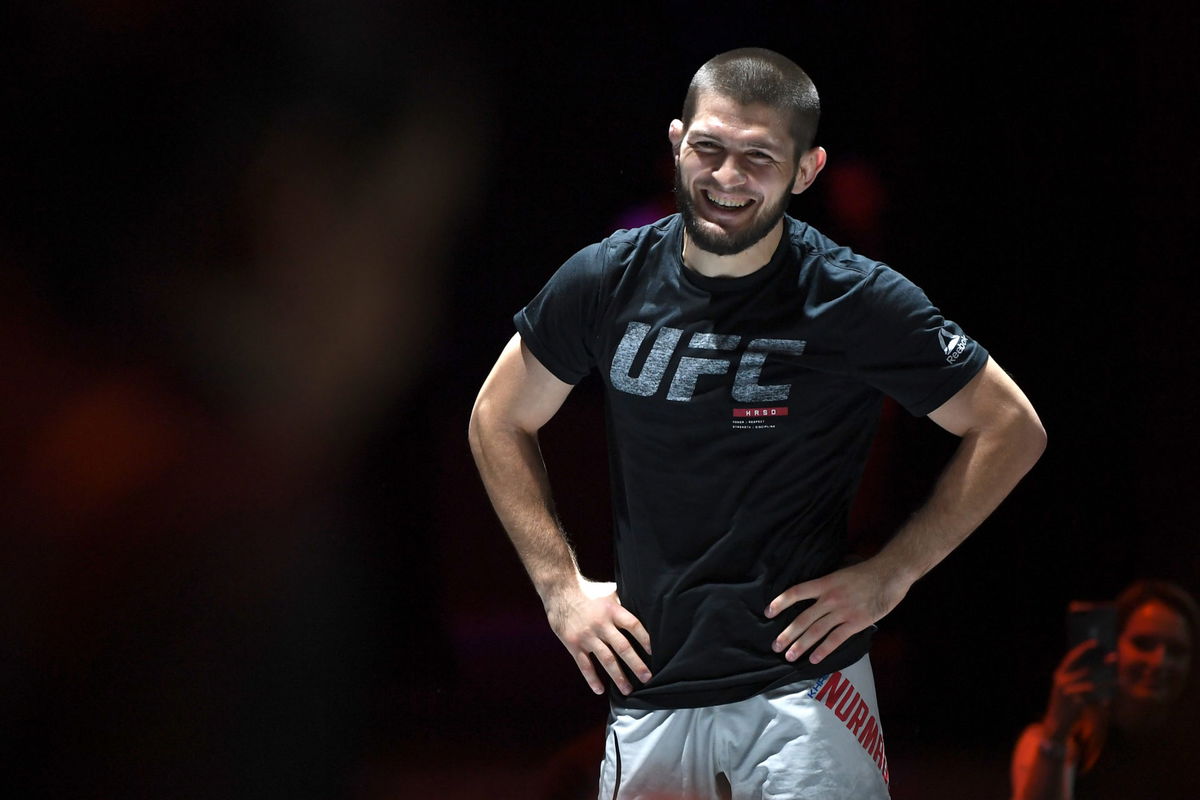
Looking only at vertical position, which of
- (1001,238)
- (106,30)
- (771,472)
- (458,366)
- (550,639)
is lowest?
(550,639)

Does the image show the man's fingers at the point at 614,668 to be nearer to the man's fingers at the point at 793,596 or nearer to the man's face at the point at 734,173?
the man's fingers at the point at 793,596

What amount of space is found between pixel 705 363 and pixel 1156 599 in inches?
43.2

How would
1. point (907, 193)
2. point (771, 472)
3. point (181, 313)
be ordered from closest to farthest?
1. point (771, 472)
2. point (907, 193)
3. point (181, 313)

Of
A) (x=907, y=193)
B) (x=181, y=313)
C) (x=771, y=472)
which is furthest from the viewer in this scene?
(x=181, y=313)

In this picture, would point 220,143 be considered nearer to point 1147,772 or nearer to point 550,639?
point 550,639

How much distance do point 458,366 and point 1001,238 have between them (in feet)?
3.08

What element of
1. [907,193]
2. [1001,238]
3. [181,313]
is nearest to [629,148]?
[907,193]

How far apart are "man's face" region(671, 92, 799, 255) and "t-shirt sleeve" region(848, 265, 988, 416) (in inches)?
6.5

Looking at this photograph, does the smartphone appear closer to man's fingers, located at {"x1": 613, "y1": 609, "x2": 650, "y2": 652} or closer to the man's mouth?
man's fingers, located at {"x1": 613, "y1": 609, "x2": 650, "y2": 652}

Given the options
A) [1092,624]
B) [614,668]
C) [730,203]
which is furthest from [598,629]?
[1092,624]

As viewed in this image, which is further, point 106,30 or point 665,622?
point 106,30

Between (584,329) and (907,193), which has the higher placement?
(907,193)

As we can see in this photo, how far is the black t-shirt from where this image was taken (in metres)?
1.52

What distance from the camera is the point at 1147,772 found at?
2170 mm
